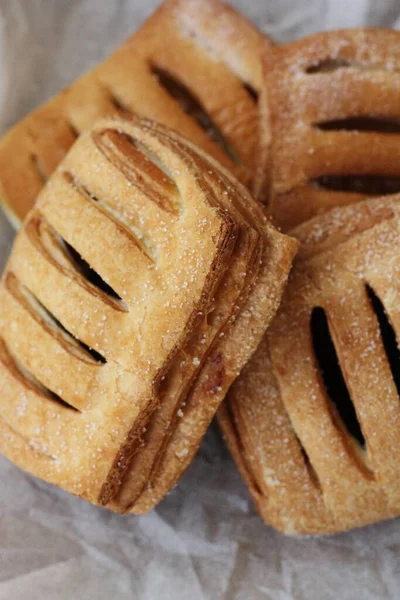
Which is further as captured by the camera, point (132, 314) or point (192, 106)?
point (192, 106)

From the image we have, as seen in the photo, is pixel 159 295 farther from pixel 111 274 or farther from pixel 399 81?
pixel 399 81

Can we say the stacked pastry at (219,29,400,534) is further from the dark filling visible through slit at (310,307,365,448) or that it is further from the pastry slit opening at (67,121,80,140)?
the pastry slit opening at (67,121,80,140)

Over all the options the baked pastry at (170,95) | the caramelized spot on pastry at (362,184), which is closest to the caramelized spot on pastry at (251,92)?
the baked pastry at (170,95)

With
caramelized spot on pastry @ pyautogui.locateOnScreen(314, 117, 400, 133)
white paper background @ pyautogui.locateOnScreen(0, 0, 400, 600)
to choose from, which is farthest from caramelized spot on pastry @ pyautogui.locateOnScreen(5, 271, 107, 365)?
caramelized spot on pastry @ pyautogui.locateOnScreen(314, 117, 400, 133)

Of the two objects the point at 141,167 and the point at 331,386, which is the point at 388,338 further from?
the point at 141,167

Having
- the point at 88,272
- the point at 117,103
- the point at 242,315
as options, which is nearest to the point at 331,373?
the point at 242,315

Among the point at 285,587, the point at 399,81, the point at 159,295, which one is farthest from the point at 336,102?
the point at 285,587
